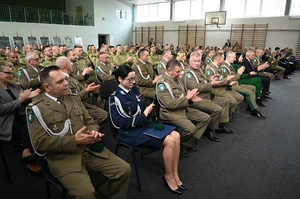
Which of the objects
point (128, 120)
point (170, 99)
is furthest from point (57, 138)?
point (170, 99)

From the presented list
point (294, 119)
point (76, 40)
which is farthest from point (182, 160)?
point (76, 40)

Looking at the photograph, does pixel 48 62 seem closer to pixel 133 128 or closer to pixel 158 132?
pixel 133 128

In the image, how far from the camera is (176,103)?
2631 mm

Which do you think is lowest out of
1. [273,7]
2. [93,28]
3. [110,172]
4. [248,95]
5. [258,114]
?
[258,114]

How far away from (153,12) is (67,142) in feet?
56.0

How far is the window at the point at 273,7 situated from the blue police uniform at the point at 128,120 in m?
12.9

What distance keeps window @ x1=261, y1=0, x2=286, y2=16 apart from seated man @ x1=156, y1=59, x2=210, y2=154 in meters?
11.9

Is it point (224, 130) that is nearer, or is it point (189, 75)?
point (189, 75)

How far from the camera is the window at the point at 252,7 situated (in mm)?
12023

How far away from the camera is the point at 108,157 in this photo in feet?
5.70

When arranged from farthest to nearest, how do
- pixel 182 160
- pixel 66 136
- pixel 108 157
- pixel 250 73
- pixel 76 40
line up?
pixel 76 40 → pixel 250 73 → pixel 182 160 → pixel 108 157 → pixel 66 136

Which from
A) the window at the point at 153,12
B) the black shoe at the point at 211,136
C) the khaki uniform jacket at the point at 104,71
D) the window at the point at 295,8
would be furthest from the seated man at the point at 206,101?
the window at the point at 153,12

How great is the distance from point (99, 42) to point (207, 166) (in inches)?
592

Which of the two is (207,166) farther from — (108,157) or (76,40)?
(76,40)
